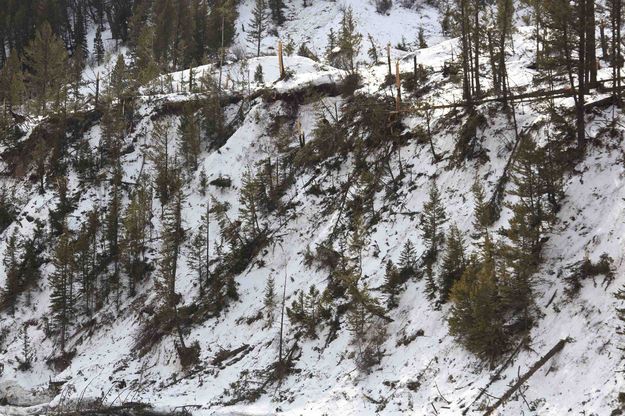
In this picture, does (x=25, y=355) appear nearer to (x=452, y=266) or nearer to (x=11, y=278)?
(x=11, y=278)

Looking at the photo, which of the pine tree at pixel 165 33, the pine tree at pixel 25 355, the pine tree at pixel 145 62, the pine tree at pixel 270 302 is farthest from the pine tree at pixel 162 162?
the pine tree at pixel 165 33

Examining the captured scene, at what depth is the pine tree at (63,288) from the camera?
22.5m

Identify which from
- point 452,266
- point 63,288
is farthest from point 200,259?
point 452,266

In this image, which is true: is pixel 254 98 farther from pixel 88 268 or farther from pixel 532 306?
pixel 532 306

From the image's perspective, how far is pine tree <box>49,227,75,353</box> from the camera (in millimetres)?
22516

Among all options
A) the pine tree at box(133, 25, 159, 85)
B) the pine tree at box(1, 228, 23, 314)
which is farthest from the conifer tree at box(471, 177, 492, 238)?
the pine tree at box(133, 25, 159, 85)

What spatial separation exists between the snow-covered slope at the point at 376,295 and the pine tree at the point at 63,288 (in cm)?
77

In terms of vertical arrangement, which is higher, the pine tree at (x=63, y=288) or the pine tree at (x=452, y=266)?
the pine tree at (x=452, y=266)

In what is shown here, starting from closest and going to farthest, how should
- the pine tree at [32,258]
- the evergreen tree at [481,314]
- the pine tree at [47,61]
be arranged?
the evergreen tree at [481,314] < the pine tree at [32,258] < the pine tree at [47,61]

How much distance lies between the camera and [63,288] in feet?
74.7

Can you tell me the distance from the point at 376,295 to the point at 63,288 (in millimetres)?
15020

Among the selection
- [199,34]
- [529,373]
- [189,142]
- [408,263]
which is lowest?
[529,373]

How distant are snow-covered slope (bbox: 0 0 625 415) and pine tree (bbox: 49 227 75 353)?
0.77m

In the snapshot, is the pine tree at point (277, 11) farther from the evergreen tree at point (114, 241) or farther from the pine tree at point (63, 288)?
the pine tree at point (63, 288)
